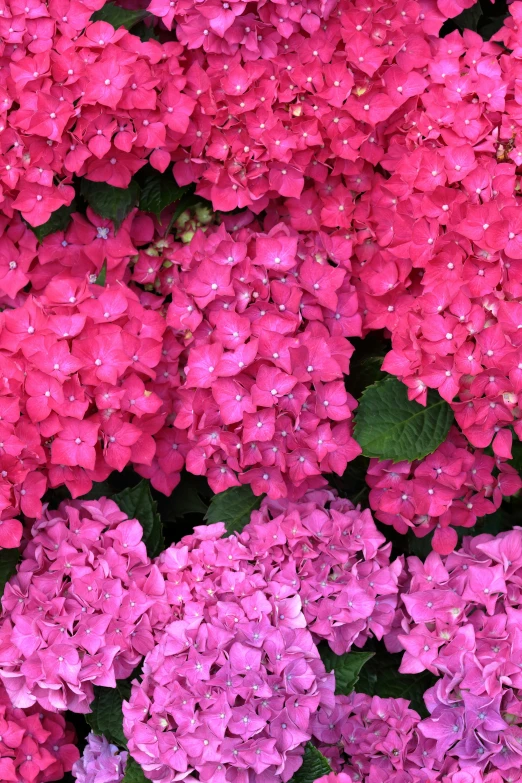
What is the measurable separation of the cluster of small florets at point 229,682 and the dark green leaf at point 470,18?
110 cm

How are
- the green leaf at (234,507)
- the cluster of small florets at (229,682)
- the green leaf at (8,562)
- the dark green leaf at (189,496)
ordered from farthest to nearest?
the dark green leaf at (189,496), the green leaf at (234,507), the green leaf at (8,562), the cluster of small florets at (229,682)

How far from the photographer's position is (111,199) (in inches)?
65.2

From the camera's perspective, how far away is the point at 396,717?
1.46 metres

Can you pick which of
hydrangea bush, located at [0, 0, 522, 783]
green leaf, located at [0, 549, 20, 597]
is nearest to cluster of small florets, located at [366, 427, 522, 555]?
hydrangea bush, located at [0, 0, 522, 783]

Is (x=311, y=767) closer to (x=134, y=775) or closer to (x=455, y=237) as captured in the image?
(x=134, y=775)

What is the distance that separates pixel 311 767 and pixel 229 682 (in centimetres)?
20

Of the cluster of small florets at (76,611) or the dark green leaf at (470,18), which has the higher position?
the dark green leaf at (470,18)

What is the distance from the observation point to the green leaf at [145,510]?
1651mm

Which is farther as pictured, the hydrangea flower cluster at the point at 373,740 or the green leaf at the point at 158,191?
the green leaf at the point at 158,191

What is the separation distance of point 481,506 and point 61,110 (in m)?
0.95

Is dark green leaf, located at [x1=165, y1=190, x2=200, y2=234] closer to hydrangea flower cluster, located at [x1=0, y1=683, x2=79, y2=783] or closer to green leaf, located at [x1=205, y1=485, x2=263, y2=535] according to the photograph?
green leaf, located at [x1=205, y1=485, x2=263, y2=535]

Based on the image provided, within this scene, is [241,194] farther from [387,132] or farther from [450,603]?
[450,603]

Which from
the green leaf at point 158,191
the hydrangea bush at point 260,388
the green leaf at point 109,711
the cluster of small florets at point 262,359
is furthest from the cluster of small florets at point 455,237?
the green leaf at point 109,711

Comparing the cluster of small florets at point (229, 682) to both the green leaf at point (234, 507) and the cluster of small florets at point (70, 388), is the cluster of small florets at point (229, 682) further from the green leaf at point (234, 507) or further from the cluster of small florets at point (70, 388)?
the cluster of small florets at point (70, 388)
